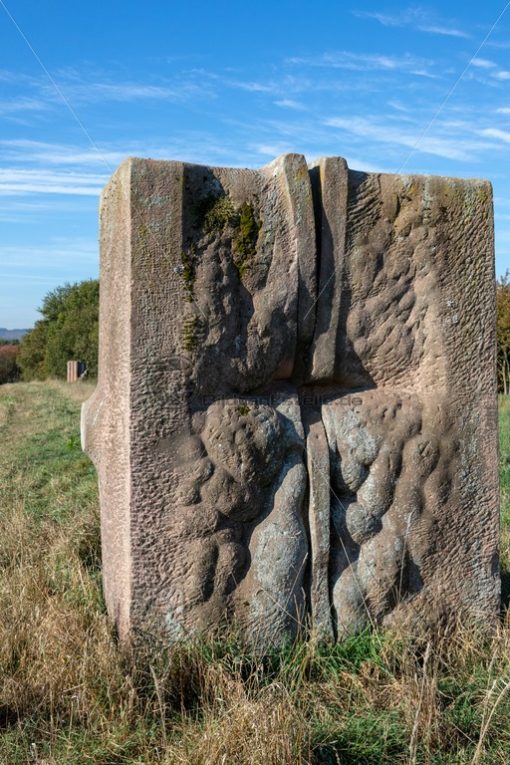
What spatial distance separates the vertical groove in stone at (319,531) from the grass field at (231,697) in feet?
0.42

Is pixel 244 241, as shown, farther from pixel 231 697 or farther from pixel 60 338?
pixel 60 338

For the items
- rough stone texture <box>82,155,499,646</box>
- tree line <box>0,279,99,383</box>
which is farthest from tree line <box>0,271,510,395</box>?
rough stone texture <box>82,155,499,646</box>

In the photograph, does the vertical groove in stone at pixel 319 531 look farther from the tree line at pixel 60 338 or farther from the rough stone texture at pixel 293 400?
the tree line at pixel 60 338

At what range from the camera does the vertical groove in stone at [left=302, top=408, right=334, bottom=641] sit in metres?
3.51

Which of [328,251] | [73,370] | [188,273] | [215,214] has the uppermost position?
[73,370]

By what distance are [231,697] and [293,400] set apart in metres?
1.20

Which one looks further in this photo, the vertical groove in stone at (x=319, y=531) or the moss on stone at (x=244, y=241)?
the vertical groove in stone at (x=319, y=531)

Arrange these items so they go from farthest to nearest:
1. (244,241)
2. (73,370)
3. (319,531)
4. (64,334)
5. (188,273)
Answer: (64,334)
(73,370)
(319,531)
(244,241)
(188,273)

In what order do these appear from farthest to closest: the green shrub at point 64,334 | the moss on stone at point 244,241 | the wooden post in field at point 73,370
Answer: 1. the green shrub at point 64,334
2. the wooden post in field at point 73,370
3. the moss on stone at point 244,241

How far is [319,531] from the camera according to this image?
3506 mm

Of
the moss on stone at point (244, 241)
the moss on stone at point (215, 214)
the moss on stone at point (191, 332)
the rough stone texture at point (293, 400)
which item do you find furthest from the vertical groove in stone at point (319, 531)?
the moss on stone at point (215, 214)

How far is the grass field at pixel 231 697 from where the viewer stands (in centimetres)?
267

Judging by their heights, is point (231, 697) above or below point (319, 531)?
below

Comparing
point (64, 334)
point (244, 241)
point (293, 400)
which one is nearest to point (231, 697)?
point (293, 400)
